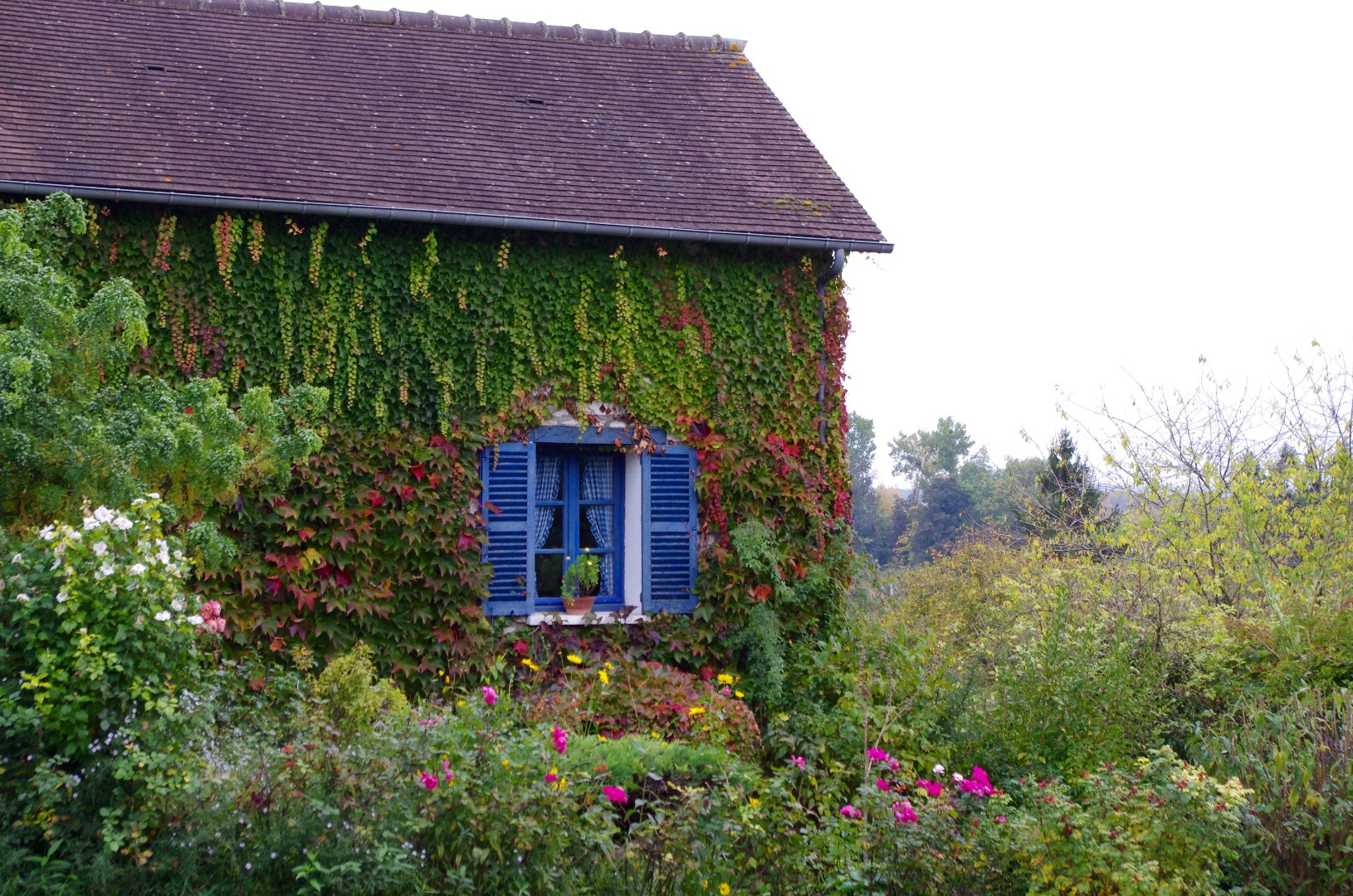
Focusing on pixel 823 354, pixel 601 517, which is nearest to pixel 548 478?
pixel 601 517

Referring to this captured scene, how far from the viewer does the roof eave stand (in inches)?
275

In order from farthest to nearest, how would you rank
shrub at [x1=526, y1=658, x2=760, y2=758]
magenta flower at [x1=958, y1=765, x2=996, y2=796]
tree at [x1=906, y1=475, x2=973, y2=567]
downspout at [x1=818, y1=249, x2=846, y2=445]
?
1. tree at [x1=906, y1=475, x2=973, y2=567]
2. downspout at [x1=818, y1=249, x2=846, y2=445]
3. shrub at [x1=526, y1=658, x2=760, y2=758]
4. magenta flower at [x1=958, y1=765, x2=996, y2=796]

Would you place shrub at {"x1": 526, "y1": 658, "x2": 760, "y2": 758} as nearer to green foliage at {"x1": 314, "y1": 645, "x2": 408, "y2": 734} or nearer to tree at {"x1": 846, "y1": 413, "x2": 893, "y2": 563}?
green foliage at {"x1": 314, "y1": 645, "x2": 408, "y2": 734}

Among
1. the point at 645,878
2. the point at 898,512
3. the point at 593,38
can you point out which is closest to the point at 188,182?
the point at 593,38

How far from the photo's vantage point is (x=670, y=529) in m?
8.09

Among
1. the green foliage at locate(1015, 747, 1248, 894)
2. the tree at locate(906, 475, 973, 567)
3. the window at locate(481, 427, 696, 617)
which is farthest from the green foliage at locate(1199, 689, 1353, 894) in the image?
the tree at locate(906, 475, 973, 567)

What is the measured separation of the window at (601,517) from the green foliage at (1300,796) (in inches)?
158

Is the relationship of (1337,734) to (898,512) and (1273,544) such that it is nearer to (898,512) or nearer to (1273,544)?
(1273,544)

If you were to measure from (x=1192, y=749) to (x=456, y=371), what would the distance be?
544 centimetres

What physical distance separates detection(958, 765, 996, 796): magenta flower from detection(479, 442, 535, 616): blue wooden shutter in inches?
151

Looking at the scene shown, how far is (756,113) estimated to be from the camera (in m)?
9.95

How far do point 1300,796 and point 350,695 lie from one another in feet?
15.2

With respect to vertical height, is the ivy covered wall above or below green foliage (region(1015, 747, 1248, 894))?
above

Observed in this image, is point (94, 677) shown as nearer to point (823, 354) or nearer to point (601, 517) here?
point (601, 517)
